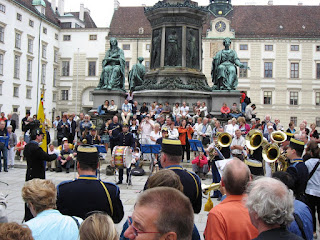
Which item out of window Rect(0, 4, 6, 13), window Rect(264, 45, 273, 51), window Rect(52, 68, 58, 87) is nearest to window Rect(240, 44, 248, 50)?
window Rect(264, 45, 273, 51)

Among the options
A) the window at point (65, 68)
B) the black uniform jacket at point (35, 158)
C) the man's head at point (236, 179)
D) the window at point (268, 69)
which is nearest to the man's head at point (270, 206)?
the man's head at point (236, 179)

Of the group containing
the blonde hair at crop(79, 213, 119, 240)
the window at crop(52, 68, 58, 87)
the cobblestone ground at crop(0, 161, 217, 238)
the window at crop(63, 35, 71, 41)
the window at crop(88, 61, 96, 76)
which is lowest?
the cobblestone ground at crop(0, 161, 217, 238)

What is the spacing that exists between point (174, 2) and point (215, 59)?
3.59 m

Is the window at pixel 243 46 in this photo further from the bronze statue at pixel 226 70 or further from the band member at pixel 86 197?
the band member at pixel 86 197

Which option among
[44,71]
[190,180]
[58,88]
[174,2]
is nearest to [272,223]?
[190,180]

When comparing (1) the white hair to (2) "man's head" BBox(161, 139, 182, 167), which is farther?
(2) "man's head" BBox(161, 139, 182, 167)

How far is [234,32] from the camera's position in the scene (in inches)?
2253

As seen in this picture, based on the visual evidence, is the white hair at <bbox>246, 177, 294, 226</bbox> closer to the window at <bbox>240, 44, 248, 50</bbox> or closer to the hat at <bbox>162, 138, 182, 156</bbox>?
the hat at <bbox>162, 138, 182, 156</bbox>

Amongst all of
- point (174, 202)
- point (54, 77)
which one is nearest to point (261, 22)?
point (54, 77)

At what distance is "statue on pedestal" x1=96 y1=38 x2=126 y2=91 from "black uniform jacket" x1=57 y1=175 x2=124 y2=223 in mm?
16123

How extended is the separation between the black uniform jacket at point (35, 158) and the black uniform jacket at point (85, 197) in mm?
3110

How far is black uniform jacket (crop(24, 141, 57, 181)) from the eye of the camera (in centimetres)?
708

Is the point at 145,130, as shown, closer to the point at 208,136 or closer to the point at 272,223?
the point at 208,136

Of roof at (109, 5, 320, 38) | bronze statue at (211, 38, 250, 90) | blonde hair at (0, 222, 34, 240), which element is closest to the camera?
blonde hair at (0, 222, 34, 240)
